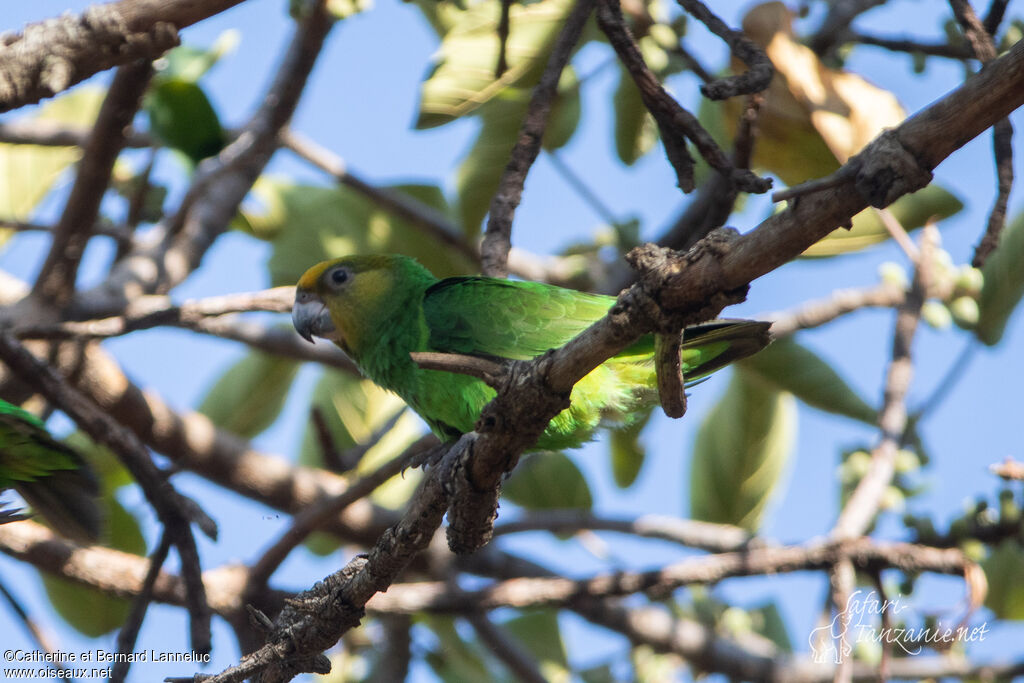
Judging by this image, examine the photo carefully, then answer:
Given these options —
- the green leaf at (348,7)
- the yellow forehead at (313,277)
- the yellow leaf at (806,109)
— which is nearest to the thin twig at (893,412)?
the yellow leaf at (806,109)

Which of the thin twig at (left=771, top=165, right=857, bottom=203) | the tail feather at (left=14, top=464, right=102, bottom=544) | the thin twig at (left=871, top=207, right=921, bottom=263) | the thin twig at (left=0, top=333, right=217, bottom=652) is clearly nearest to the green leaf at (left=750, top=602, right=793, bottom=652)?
the thin twig at (left=871, top=207, right=921, bottom=263)

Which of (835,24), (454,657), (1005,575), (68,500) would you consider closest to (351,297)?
(68,500)

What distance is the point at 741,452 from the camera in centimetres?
466

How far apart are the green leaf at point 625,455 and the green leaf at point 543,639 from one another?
86 centimetres

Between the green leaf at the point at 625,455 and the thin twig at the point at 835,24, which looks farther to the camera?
the green leaf at the point at 625,455

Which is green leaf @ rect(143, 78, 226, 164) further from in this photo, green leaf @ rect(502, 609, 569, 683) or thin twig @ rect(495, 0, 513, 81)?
green leaf @ rect(502, 609, 569, 683)

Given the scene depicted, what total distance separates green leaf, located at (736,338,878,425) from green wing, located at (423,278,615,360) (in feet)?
3.94

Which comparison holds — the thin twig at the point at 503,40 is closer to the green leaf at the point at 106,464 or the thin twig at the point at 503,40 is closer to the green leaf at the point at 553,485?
the green leaf at the point at 553,485

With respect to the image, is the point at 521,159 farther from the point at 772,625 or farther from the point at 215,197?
the point at 772,625

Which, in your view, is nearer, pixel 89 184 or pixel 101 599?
pixel 89 184

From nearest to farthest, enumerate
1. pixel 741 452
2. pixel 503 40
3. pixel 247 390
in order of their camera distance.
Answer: pixel 503 40 < pixel 741 452 < pixel 247 390

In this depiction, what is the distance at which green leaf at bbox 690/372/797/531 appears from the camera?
15.1ft

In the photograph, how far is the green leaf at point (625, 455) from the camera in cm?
483

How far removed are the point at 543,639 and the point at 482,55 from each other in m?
2.91
